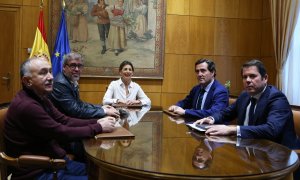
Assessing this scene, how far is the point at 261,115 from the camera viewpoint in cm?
239

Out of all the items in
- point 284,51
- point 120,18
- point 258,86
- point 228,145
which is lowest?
point 228,145

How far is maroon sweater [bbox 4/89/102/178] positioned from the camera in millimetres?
1867

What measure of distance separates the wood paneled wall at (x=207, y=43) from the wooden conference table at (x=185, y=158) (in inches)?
153

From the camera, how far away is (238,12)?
6289 millimetres

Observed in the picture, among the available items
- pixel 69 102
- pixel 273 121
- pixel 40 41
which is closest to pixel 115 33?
pixel 40 41

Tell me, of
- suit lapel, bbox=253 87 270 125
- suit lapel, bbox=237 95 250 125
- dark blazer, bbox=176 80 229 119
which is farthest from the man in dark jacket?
suit lapel, bbox=253 87 270 125

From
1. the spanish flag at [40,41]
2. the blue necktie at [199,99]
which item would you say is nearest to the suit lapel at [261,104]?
the blue necktie at [199,99]

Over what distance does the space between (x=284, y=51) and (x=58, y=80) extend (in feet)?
13.4

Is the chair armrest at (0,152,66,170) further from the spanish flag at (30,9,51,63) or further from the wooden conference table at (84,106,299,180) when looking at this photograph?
the spanish flag at (30,9,51,63)

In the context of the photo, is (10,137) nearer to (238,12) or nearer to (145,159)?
(145,159)

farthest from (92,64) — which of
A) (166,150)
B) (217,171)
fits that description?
(217,171)

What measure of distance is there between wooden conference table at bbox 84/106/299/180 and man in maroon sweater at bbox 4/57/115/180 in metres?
0.18

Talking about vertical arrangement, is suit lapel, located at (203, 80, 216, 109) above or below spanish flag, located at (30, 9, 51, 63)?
below

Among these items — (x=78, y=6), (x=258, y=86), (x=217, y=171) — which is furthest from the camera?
(x=78, y=6)
